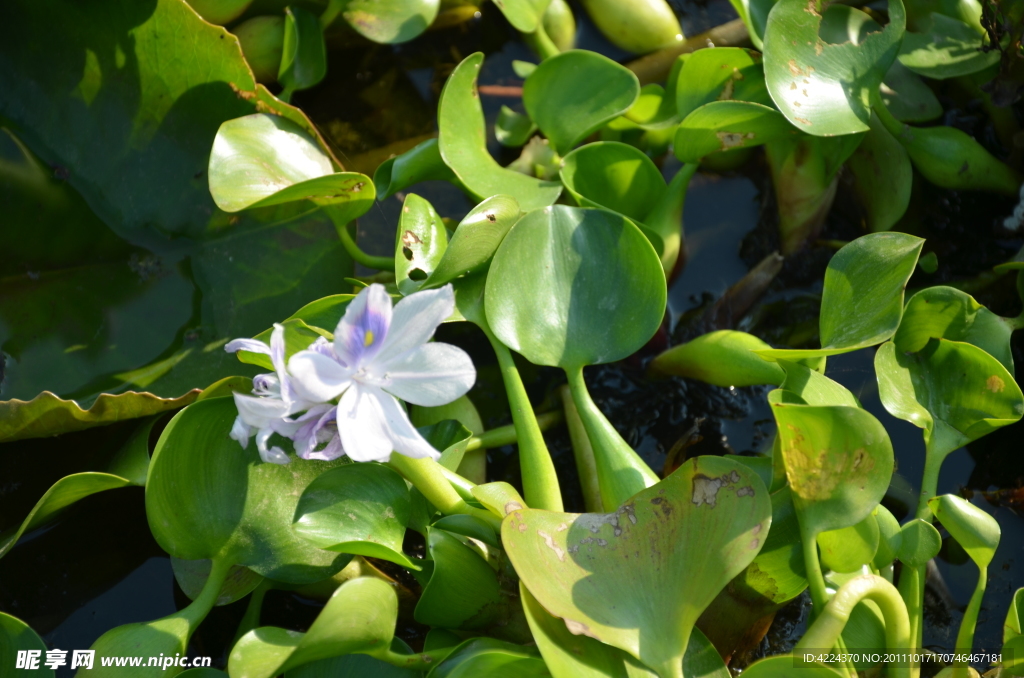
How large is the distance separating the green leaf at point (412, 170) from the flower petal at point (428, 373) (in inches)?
18.1

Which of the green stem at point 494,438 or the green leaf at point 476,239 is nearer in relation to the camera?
the green leaf at point 476,239

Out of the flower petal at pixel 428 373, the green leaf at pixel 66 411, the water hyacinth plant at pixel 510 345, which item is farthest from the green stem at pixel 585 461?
the green leaf at pixel 66 411

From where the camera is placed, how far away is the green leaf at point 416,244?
79cm

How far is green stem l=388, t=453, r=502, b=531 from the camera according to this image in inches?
27.8

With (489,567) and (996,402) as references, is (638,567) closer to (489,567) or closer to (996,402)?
(489,567)

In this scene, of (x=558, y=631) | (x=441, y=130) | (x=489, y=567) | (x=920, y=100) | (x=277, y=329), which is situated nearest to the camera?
(x=277, y=329)

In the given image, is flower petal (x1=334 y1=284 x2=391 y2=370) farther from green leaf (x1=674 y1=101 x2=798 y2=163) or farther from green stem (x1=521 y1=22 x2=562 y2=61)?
green stem (x1=521 y1=22 x2=562 y2=61)

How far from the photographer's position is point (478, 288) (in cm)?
84

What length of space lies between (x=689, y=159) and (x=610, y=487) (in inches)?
18.6

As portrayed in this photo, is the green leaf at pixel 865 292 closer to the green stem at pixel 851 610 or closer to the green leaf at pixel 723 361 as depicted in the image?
the green leaf at pixel 723 361

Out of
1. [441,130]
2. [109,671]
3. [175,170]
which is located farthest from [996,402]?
[175,170]

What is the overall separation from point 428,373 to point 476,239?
9.5 inches

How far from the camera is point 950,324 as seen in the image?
2.81ft

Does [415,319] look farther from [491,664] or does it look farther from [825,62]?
[825,62]
